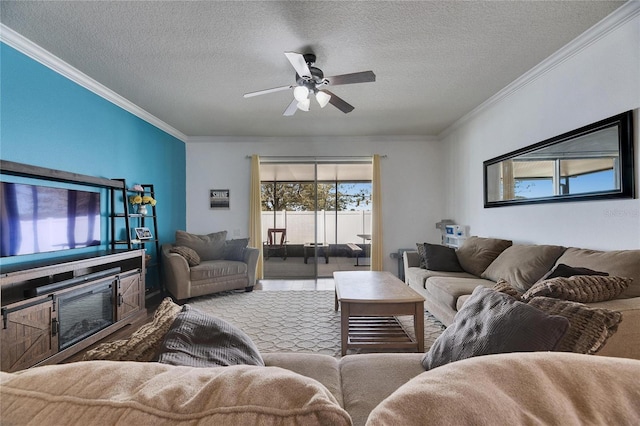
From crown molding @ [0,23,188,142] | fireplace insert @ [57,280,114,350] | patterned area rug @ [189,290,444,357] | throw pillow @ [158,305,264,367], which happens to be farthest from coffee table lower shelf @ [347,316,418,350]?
crown molding @ [0,23,188,142]

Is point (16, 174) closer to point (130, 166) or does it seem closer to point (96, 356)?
point (130, 166)

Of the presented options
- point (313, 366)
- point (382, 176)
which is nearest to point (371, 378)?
point (313, 366)

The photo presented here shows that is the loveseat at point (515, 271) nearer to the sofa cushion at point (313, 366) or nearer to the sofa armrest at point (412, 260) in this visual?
the sofa armrest at point (412, 260)

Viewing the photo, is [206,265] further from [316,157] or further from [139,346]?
[139,346]

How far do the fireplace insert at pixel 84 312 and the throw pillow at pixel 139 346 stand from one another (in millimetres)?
1979

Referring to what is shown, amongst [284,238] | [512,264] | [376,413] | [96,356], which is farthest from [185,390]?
[284,238]

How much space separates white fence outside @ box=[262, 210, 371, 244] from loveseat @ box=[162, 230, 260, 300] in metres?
1.64

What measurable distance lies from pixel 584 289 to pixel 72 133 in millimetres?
4297

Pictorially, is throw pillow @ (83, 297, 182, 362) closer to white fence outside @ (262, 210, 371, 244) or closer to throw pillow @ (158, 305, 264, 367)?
throw pillow @ (158, 305, 264, 367)

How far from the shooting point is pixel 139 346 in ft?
2.72

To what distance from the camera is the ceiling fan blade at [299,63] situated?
2166mm

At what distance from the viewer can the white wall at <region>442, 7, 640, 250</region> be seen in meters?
2.08

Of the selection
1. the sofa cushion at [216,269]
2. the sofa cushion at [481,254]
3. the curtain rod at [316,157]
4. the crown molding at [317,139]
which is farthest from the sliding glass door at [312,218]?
the sofa cushion at [481,254]

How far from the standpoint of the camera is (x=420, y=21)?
2162 millimetres
